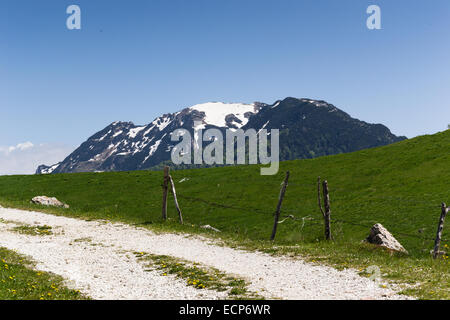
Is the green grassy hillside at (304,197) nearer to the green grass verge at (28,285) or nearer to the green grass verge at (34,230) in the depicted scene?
the green grass verge at (34,230)

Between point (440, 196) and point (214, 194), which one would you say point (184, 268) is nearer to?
point (440, 196)

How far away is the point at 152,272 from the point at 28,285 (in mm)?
5411

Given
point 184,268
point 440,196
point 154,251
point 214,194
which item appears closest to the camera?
point 184,268

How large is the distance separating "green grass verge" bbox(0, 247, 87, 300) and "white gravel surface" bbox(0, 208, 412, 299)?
683 millimetres

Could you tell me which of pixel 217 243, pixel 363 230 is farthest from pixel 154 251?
pixel 363 230

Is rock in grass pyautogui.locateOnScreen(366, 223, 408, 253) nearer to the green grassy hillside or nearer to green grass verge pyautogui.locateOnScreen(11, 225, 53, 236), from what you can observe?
the green grassy hillside

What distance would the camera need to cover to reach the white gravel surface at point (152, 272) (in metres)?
14.7

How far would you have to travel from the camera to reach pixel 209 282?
53.8ft

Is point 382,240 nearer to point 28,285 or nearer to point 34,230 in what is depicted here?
point 28,285

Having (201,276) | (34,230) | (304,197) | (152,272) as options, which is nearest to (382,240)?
(201,276)

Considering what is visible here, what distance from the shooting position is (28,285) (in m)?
15.7

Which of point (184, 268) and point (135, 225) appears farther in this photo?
point (135, 225)
